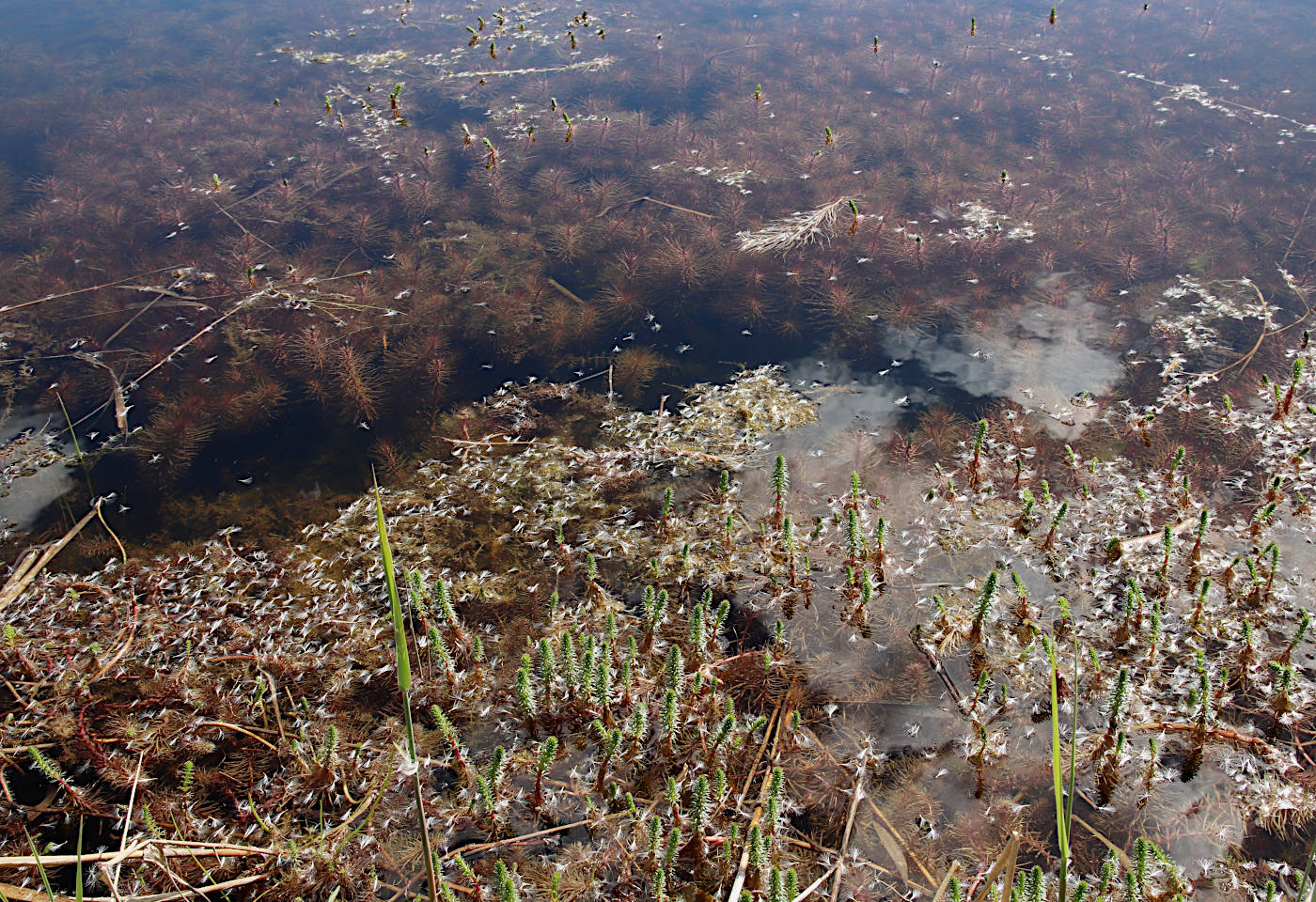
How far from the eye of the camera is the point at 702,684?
9.66ft

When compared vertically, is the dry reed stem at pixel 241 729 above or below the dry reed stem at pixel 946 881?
above

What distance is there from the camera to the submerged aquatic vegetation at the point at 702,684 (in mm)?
2525

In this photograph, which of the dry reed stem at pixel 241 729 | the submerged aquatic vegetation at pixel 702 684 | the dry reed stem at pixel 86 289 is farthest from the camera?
the dry reed stem at pixel 86 289

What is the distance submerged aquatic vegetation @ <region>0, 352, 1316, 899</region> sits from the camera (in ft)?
8.29

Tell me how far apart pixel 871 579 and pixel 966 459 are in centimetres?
101

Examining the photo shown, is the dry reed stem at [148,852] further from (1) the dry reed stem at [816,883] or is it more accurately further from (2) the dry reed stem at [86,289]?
(2) the dry reed stem at [86,289]

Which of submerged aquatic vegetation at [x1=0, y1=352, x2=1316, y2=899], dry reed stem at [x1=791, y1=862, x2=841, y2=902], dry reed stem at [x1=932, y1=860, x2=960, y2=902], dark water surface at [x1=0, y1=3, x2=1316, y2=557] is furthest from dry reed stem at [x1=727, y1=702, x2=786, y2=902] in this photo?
dark water surface at [x1=0, y1=3, x2=1316, y2=557]

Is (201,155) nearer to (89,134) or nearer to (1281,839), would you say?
(89,134)

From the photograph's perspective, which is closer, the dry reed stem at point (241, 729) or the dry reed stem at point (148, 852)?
the dry reed stem at point (148, 852)

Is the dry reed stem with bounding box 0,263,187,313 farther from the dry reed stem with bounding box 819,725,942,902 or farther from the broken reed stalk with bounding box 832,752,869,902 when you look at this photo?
the dry reed stem with bounding box 819,725,942,902

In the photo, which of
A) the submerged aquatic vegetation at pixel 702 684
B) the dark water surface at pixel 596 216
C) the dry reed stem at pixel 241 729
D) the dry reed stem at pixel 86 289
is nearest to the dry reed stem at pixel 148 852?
the submerged aquatic vegetation at pixel 702 684

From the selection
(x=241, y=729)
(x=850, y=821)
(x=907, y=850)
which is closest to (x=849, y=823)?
(x=850, y=821)

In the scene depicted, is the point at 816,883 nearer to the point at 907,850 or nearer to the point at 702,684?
the point at 907,850

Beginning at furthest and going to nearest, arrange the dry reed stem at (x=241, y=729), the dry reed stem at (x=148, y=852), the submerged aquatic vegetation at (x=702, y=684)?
the dry reed stem at (x=241, y=729)
the submerged aquatic vegetation at (x=702, y=684)
the dry reed stem at (x=148, y=852)
